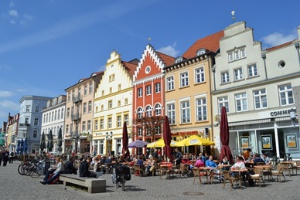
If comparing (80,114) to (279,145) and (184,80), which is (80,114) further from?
(279,145)

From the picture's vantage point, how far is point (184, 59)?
3052 centimetres

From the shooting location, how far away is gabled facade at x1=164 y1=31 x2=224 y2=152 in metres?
27.2

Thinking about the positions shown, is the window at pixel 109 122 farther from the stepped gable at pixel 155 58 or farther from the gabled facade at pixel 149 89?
the stepped gable at pixel 155 58

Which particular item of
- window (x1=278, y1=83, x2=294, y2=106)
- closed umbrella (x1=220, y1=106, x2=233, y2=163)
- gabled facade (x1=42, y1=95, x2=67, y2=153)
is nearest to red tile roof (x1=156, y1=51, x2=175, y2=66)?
window (x1=278, y1=83, x2=294, y2=106)

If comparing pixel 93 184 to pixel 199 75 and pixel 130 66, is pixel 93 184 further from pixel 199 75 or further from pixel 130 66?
pixel 130 66

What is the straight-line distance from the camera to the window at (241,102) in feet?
80.3

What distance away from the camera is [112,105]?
38.9 meters

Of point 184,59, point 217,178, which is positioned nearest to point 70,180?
point 217,178

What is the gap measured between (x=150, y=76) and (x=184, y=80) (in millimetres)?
5166

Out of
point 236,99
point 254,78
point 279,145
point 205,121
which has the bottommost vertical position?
point 279,145

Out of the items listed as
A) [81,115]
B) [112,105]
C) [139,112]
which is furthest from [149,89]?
[81,115]

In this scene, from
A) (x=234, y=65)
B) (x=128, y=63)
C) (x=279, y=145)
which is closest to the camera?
(x=279, y=145)

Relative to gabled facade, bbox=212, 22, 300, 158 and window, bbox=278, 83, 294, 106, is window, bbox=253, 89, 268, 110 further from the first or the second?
window, bbox=278, 83, 294, 106

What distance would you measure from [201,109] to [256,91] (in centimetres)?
580
